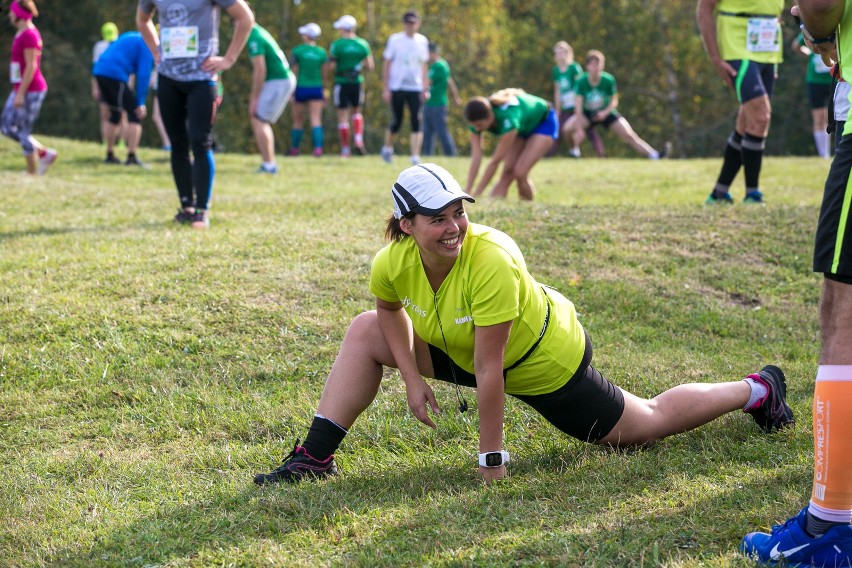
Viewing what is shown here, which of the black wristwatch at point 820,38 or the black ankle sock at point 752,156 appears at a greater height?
the black wristwatch at point 820,38

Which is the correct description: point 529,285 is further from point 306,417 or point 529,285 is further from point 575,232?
point 575,232

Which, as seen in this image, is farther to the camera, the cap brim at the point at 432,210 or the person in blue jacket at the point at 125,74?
the person in blue jacket at the point at 125,74

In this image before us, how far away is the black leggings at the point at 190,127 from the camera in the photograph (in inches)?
302

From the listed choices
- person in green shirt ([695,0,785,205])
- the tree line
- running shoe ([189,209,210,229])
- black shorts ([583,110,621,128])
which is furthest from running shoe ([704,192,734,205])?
the tree line

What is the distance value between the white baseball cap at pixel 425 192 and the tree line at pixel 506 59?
28334mm

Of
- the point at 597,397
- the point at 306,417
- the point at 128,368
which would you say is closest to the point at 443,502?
the point at 597,397

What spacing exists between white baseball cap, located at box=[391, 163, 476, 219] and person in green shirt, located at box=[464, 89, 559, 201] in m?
5.78

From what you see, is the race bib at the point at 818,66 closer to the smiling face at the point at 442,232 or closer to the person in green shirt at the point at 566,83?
the person in green shirt at the point at 566,83

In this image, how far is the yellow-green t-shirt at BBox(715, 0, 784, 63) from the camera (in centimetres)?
798

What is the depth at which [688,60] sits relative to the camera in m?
33.8

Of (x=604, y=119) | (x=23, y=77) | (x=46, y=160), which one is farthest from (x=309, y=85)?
(x=23, y=77)

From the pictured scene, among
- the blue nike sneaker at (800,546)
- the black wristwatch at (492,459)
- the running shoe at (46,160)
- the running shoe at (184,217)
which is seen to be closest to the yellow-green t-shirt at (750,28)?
the running shoe at (184,217)

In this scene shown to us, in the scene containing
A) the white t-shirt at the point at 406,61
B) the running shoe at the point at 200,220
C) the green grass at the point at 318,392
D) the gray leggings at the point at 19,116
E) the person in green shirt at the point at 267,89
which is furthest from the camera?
the white t-shirt at the point at 406,61

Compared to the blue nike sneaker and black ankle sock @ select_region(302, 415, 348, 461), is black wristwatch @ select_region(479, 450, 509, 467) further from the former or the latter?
the blue nike sneaker
